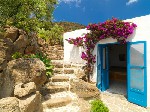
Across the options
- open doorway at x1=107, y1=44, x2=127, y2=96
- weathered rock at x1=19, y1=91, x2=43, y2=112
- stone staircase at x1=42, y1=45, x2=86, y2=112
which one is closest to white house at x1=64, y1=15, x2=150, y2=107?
open doorway at x1=107, y1=44, x2=127, y2=96

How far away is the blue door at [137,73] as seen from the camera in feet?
32.3

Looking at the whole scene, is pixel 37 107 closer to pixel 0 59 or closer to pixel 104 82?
pixel 0 59

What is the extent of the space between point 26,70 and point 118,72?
8.17 m

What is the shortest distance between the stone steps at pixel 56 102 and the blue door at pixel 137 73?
10.9 ft

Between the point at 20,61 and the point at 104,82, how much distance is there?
611 cm

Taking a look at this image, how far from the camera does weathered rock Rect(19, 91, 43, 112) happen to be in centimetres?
591

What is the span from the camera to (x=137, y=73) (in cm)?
1027

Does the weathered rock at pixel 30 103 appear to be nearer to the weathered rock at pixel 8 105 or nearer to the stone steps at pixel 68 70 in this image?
the weathered rock at pixel 8 105

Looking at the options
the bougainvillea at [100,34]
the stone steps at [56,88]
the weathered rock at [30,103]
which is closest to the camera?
the weathered rock at [30,103]

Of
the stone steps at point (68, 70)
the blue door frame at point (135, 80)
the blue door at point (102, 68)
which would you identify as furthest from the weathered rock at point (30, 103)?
the blue door at point (102, 68)

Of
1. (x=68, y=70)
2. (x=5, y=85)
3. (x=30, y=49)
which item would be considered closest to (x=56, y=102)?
(x=5, y=85)

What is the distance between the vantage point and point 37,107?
6992 mm

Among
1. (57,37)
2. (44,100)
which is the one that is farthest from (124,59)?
(44,100)

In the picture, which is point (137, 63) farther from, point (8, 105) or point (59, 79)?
point (8, 105)
